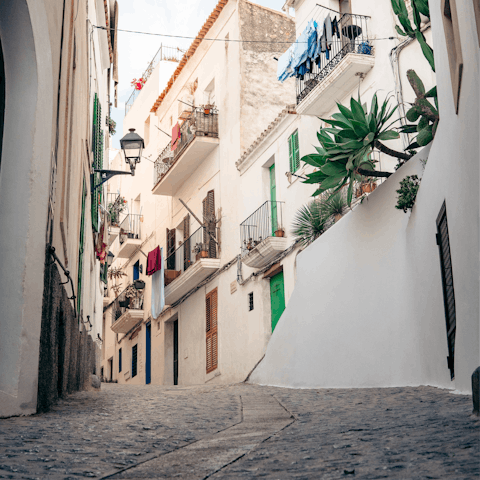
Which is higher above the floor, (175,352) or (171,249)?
(171,249)

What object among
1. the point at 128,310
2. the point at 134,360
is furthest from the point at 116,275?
the point at 134,360

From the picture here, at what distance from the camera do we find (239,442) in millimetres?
3875

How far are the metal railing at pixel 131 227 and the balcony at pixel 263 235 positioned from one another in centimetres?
1077

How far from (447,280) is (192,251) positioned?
1491 cm

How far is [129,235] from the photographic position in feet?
93.8

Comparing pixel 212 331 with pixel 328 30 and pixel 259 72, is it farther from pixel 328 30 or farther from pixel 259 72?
pixel 328 30

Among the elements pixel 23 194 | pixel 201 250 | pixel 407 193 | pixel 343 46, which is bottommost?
pixel 23 194

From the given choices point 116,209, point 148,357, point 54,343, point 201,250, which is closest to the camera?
point 54,343

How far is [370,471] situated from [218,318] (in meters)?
17.5

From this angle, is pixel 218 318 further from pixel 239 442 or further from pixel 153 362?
pixel 239 442

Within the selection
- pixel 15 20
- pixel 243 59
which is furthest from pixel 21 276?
pixel 243 59

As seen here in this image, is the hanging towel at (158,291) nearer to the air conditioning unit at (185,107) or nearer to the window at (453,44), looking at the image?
the air conditioning unit at (185,107)

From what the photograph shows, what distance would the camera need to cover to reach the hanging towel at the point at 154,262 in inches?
909

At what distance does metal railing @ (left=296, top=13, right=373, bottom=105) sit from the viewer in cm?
1439
